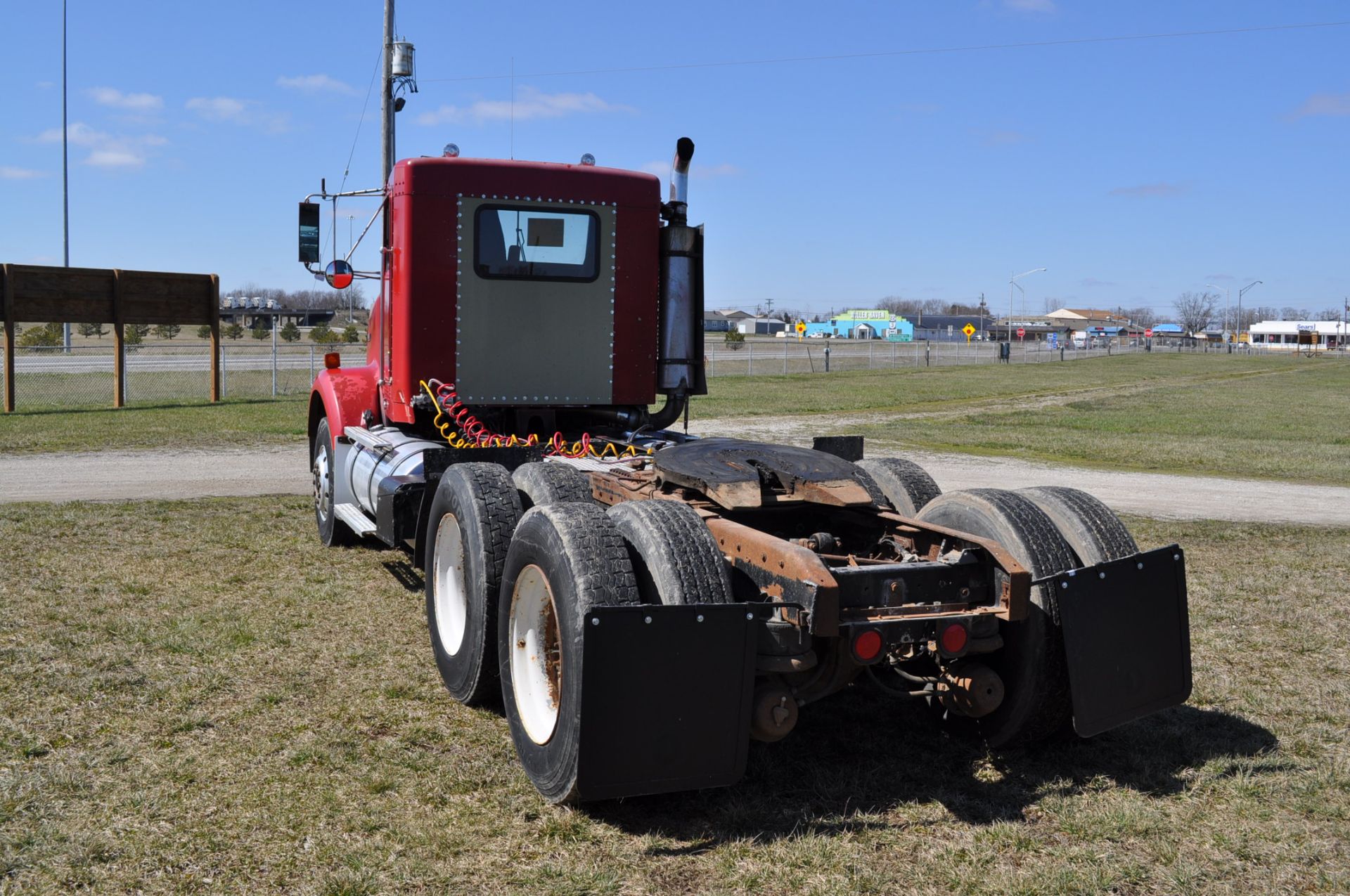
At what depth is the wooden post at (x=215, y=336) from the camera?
72.7 ft

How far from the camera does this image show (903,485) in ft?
19.3

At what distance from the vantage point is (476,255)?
7.36 meters

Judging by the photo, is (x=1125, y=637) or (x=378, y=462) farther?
(x=378, y=462)

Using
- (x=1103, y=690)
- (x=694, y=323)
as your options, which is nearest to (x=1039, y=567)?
(x=1103, y=690)

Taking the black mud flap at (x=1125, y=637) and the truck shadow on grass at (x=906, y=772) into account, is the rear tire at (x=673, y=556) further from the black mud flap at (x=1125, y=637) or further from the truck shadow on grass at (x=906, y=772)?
the black mud flap at (x=1125, y=637)

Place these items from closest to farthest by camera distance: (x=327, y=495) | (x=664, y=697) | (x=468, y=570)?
(x=664, y=697), (x=468, y=570), (x=327, y=495)

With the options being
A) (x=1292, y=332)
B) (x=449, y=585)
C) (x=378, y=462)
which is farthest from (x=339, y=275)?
(x=1292, y=332)

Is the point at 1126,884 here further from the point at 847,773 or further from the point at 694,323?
the point at 694,323

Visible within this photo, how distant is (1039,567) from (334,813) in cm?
276

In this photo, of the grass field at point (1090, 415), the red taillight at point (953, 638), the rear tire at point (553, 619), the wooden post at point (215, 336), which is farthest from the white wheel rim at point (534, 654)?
the wooden post at point (215, 336)

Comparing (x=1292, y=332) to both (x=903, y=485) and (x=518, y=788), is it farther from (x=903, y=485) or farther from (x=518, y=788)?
(x=518, y=788)

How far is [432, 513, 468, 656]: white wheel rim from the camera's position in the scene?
18.4ft

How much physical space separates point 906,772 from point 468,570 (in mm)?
2100

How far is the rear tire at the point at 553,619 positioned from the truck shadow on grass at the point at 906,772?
364 millimetres
